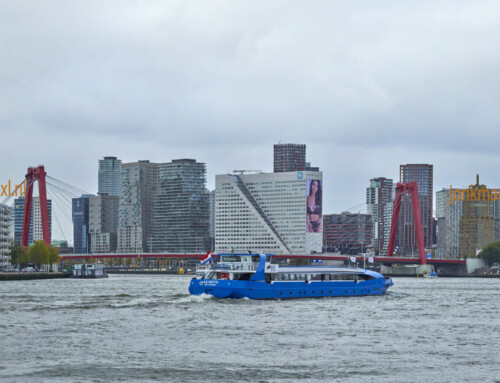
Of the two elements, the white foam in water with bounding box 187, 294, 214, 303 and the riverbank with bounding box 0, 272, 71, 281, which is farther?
the riverbank with bounding box 0, 272, 71, 281

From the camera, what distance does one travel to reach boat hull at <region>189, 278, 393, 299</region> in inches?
3145

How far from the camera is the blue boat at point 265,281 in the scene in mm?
80188

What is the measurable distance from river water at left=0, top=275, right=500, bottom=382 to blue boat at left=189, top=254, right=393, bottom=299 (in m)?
1.46

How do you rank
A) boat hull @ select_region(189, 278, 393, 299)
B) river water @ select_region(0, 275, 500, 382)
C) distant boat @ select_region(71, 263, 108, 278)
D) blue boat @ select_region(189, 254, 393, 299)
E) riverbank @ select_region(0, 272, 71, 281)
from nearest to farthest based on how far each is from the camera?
river water @ select_region(0, 275, 500, 382) < boat hull @ select_region(189, 278, 393, 299) < blue boat @ select_region(189, 254, 393, 299) < riverbank @ select_region(0, 272, 71, 281) < distant boat @ select_region(71, 263, 108, 278)

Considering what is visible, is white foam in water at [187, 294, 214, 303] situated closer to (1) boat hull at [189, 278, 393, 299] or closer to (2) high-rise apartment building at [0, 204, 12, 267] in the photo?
(1) boat hull at [189, 278, 393, 299]

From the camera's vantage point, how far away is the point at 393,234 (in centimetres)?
19900

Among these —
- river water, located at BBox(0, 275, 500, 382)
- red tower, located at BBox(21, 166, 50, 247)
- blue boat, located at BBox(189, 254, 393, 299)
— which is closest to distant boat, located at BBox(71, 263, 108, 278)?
red tower, located at BBox(21, 166, 50, 247)

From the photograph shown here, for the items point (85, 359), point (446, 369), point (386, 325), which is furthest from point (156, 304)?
point (446, 369)

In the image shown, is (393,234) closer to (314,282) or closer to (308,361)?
(314,282)

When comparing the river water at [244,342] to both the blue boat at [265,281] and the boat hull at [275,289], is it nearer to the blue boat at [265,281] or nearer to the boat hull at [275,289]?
the boat hull at [275,289]

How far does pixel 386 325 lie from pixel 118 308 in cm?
2123

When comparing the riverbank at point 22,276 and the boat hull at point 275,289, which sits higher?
the boat hull at point 275,289

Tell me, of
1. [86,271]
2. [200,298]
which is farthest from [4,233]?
[200,298]

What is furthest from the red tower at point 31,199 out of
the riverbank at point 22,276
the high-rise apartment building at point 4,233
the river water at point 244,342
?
the river water at point 244,342
